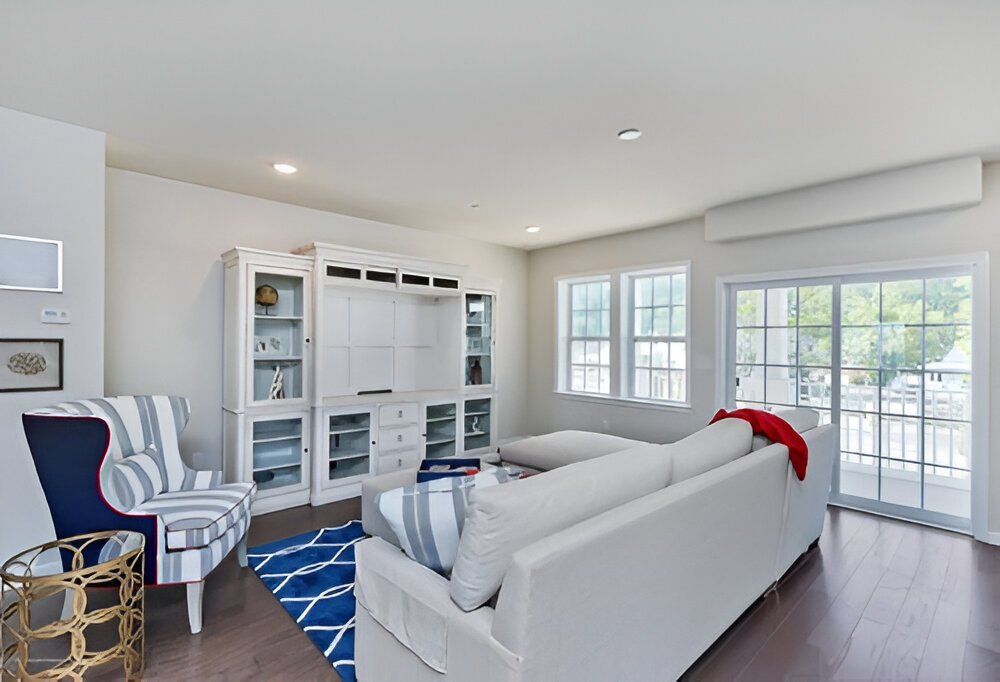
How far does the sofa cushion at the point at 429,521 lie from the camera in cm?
158

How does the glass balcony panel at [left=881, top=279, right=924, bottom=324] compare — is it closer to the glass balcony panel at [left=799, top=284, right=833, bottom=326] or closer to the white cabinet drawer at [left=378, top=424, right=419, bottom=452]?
the glass balcony panel at [left=799, top=284, right=833, bottom=326]

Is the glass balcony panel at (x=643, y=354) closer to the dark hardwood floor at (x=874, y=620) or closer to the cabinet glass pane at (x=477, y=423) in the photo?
the cabinet glass pane at (x=477, y=423)

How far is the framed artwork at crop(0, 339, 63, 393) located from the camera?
8.46 feet

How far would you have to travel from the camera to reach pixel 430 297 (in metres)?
5.03

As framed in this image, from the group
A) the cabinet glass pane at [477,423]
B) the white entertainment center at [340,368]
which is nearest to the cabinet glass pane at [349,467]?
the white entertainment center at [340,368]

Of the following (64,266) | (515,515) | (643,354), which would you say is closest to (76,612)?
(515,515)

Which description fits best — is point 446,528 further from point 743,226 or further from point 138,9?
point 743,226

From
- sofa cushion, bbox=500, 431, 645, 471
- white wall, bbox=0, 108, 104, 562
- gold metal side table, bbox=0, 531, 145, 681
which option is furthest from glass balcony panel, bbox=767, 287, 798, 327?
white wall, bbox=0, 108, 104, 562

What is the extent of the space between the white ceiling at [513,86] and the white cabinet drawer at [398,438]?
2.17m

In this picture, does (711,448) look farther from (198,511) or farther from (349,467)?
(349,467)

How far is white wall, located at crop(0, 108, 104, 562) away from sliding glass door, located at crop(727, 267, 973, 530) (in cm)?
494

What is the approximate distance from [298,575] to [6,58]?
2.81 m

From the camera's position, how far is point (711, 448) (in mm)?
2252

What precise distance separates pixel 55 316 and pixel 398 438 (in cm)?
257
